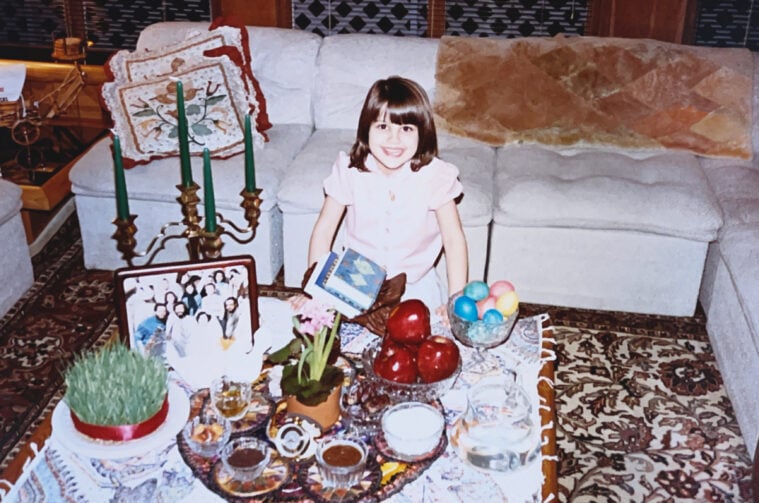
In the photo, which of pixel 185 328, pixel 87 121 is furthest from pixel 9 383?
pixel 87 121

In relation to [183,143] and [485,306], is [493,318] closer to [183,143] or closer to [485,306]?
[485,306]

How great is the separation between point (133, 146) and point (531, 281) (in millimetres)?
1571

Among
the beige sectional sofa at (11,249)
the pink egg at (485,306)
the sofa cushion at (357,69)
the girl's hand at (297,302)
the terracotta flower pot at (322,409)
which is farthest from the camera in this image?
the sofa cushion at (357,69)

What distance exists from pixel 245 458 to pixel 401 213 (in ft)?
3.27

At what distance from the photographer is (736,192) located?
3.17 m

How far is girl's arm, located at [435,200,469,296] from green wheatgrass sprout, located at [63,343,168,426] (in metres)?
0.94

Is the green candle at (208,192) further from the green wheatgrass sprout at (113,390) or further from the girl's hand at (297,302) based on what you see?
the girl's hand at (297,302)

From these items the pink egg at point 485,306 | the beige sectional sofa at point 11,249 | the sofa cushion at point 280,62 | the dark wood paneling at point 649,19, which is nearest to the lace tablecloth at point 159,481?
the pink egg at point 485,306

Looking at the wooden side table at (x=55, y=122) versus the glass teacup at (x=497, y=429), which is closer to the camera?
the glass teacup at (x=497, y=429)

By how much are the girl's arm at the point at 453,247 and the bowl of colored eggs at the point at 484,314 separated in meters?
0.36

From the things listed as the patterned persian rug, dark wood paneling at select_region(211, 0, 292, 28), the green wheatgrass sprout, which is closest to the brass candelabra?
the green wheatgrass sprout

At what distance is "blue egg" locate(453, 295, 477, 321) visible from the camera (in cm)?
195

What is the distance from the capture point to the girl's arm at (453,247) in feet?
7.79

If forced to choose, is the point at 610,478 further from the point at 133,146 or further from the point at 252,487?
the point at 133,146
